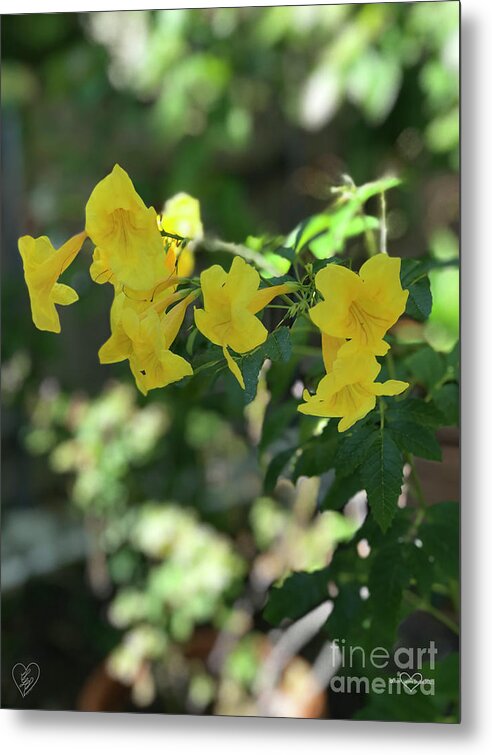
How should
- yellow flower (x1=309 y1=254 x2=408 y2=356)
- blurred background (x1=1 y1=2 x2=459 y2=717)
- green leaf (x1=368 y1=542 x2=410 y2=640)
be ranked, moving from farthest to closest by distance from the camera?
blurred background (x1=1 y1=2 x2=459 y2=717)
green leaf (x1=368 y1=542 x2=410 y2=640)
yellow flower (x1=309 y1=254 x2=408 y2=356)

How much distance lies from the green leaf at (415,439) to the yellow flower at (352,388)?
0.12ft

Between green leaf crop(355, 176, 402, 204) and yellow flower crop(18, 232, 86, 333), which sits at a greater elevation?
green leaf crop(355, 176, 402, 204)

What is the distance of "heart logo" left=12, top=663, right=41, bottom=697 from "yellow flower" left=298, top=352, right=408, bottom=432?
0.50 meters

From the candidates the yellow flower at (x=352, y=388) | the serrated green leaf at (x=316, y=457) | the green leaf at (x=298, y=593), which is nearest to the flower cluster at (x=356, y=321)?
the yellow flower at (x=352, y=388)

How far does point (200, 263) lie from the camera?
870 mm

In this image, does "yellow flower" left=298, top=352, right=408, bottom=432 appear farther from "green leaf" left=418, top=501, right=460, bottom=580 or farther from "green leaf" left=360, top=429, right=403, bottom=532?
"green leaf" left=418, top=501, right=460, bottom=580

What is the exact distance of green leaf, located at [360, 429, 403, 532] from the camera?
2.50ft

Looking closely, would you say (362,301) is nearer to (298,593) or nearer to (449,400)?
(449,400)

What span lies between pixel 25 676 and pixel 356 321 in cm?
59

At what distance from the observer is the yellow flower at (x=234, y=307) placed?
2.38ft

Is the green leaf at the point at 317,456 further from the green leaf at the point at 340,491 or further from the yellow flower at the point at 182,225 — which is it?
the yellow flower at the point at 182,225

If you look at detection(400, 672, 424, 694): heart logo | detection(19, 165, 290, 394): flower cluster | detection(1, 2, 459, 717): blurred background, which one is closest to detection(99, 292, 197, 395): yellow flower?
detection(19, 165, 290, 394): flower cluster

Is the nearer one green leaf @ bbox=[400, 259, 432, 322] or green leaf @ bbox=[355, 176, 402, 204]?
green leaf @ bbox=[400, 259, 432, 322]

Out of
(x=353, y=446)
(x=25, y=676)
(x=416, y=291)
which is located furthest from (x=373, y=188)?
(x=25, y=676)
